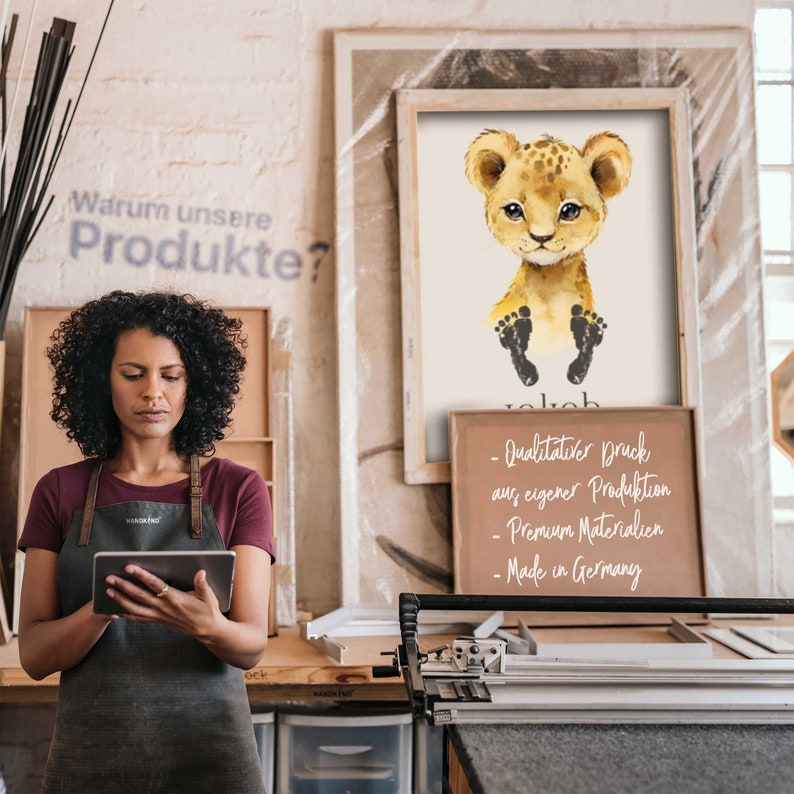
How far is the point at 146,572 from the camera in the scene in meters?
1.20

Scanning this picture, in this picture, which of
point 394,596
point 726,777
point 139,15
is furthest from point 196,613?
point 139,15

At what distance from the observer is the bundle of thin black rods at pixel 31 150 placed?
2.20m

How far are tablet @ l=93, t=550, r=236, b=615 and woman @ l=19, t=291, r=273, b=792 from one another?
0.05 ft

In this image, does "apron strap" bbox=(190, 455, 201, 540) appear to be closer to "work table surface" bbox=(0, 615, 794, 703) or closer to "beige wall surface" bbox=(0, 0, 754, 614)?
"work table surface" bbox=(0, 615, 794, 703)

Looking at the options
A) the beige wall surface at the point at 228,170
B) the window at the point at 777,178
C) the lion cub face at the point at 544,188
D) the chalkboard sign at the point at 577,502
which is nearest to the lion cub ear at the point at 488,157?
the lion cub face at the point at 544,188

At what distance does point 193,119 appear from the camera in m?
2.41

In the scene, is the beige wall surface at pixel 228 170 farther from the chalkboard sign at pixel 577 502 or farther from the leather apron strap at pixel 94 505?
the leather apron strap at pixel 94 505

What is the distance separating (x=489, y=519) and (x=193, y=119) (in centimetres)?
143

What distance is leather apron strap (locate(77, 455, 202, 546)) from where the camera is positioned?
137 cm

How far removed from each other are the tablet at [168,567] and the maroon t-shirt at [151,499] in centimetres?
17

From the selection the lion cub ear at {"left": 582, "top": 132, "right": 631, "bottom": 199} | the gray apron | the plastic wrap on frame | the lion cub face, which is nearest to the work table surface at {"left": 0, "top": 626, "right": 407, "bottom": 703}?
the plastic wrap on frame

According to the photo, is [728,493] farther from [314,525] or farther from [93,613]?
[93,613]

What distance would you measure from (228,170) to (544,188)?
92cm

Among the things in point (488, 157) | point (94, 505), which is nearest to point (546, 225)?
point (488, 157)
